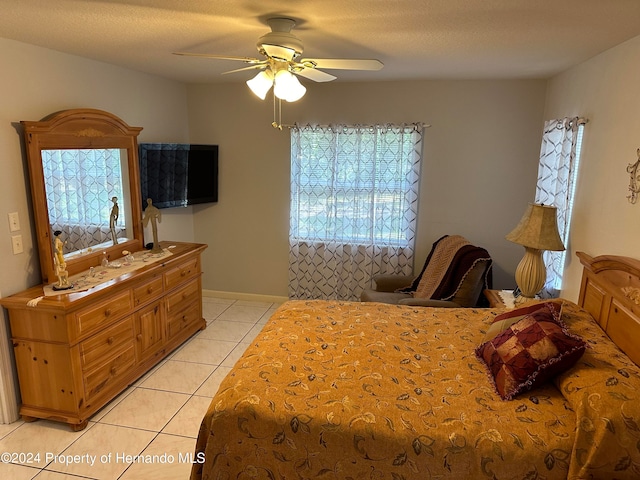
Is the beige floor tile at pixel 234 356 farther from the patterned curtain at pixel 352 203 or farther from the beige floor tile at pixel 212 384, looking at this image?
the patterned curtain at pixel 352 203

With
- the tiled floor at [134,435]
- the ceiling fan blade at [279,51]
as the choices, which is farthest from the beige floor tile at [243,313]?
the ceiling fan blade at [279,51]

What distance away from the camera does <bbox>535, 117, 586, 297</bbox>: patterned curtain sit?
304 centimetres

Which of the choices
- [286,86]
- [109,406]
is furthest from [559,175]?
[109,406]

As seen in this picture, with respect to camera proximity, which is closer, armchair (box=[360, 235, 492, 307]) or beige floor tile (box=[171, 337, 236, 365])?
armchair (box=[360, 235, 492, 307])

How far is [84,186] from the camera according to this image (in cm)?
316

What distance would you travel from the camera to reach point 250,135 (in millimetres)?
4574

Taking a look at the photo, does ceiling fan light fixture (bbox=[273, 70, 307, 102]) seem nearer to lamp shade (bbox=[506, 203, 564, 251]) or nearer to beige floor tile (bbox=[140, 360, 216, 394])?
lamp shade (bbox=[506, 203, 564, 251])

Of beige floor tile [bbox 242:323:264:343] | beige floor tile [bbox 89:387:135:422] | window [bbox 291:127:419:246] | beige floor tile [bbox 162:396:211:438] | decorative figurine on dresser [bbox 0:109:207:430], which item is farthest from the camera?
window [bbox 291:127:419:246]

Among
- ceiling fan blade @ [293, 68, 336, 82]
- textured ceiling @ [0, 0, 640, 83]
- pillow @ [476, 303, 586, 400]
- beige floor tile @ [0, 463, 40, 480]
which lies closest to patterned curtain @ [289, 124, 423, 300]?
A: textured ceiling @ [0, 0, 640, 83]

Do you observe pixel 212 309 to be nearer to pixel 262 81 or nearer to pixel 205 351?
pixel 205 351

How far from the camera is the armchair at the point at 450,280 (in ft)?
11.4

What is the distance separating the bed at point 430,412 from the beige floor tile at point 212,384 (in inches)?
42.0

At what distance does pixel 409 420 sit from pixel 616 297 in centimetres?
128

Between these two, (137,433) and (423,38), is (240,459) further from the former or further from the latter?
(423,38)
